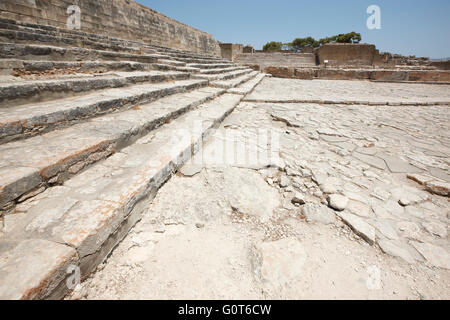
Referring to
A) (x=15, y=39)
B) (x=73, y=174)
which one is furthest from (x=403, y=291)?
(x=15, y=39)

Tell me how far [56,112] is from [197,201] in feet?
4.77

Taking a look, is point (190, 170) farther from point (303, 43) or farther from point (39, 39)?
point (303, 43)

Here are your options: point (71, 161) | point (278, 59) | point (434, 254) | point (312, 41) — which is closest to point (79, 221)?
point (71, 161)

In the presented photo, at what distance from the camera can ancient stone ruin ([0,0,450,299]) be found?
3.11ft

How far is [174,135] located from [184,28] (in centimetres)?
1349

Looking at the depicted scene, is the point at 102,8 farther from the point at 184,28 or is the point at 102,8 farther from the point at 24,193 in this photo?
the point at 24,193

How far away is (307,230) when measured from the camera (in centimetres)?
130

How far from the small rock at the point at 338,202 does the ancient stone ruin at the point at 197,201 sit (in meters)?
0.01

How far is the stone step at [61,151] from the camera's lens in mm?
1089

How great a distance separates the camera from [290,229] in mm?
1304

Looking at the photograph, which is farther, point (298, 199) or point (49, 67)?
point (49, 67)

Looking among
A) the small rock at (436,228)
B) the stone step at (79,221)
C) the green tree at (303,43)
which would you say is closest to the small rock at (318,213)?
the small rock at (436,228)

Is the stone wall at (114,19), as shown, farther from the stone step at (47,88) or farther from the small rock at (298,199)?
the small rock at (298,199)

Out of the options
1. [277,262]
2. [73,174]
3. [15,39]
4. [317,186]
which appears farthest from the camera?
[15,39]
